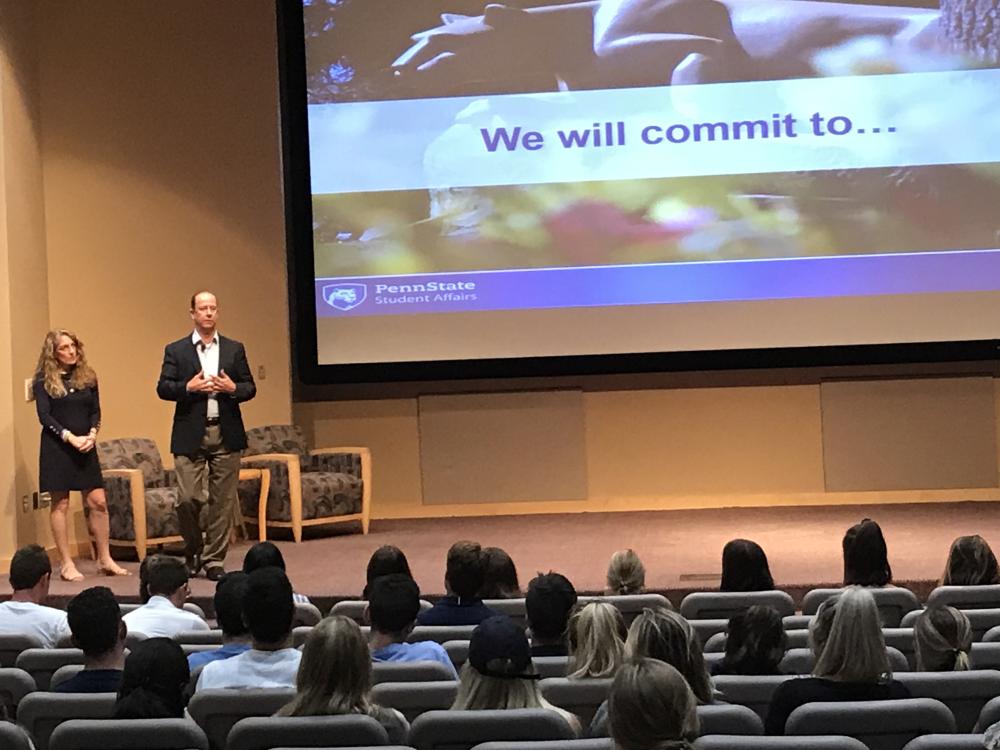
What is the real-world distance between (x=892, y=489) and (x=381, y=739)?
7202 mm

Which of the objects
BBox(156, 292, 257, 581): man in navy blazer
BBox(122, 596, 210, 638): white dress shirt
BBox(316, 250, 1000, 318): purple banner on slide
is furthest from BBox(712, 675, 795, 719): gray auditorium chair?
BBox(316, 250, 1000, 318): purple banner on slide

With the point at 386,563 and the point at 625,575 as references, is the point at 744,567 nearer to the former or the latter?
the point at 625,575

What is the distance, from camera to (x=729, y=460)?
9695 mm

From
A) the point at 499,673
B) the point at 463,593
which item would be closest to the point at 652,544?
the point at 463,593

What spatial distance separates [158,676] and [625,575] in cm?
216

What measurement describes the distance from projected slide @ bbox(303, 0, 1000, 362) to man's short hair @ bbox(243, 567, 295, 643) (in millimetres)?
5796

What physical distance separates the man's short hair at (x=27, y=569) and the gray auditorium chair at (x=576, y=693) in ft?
7.46

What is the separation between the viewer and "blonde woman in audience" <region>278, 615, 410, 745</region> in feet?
9.84

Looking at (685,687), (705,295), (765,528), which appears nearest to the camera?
(685,687)

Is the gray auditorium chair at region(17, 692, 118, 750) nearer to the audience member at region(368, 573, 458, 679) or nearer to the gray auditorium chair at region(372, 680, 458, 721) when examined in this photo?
the gray auditorium chair at region(372, 680, 458, 721)

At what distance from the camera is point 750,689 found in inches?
130

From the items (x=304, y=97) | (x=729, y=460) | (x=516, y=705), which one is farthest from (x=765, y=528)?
(x=516, y=705)

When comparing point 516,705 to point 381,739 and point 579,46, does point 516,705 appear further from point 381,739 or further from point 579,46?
point 579,46

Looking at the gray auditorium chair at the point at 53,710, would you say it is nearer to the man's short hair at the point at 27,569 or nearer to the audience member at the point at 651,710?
the audience member at the point at 651,710
